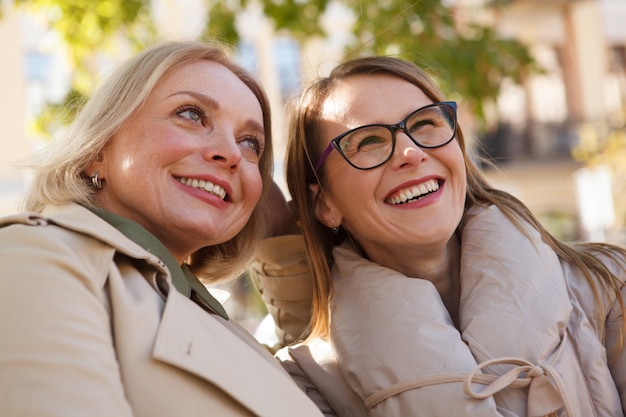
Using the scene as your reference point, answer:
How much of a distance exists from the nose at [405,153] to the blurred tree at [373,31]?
389 cm

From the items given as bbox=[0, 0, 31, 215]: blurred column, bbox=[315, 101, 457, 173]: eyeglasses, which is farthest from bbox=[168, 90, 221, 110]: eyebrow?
bbox=[0, 0, 31, 215]: blurred column

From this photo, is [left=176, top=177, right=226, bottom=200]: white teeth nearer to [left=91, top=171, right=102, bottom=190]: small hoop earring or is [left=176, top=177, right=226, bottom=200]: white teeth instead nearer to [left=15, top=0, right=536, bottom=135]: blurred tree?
[left=91, top=171, right=102, bottom=190]: small hoop earring

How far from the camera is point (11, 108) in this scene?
15.8 metres

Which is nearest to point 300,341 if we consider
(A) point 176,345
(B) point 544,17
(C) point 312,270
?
(C) point 312,270

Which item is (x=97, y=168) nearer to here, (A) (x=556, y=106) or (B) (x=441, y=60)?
(B) (x=441, y=60)

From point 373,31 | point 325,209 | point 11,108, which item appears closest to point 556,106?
point 11,108

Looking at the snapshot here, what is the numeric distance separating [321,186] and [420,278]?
1.59ft

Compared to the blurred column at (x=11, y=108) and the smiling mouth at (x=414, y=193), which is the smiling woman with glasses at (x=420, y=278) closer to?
the smiling mouth at (x=414, y=193)

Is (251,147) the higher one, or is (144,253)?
(251,147)

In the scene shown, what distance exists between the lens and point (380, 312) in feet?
8.13

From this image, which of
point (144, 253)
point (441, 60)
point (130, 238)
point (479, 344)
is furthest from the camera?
point (441, 60)

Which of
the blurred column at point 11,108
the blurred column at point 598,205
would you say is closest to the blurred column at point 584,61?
the blurred column at point 598,205

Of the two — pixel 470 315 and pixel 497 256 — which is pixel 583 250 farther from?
pixel 470 315

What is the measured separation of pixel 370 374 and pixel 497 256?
→ 0.59m
